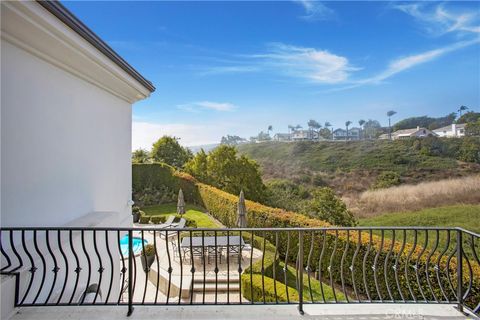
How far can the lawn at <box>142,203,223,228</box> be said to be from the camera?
13902 mm

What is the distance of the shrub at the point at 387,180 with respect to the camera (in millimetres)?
24044

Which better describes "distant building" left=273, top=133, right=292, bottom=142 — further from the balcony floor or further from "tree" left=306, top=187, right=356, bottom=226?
the balcony floor

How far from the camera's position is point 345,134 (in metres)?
35.3

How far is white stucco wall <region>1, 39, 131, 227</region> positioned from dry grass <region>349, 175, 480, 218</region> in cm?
1917

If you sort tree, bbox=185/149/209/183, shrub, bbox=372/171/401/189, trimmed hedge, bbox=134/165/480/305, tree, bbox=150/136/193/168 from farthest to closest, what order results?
tree, bbox=150/136/193/168 < shrub, bbox=372/171/401/189 < tree, bbox=185/149/209/183 < trimmed hedge, bbox=134/165/480/305

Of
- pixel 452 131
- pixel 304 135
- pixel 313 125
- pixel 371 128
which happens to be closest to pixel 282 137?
pixel 304 135

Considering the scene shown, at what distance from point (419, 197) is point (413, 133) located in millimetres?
11808

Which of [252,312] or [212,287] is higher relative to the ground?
[252,312]

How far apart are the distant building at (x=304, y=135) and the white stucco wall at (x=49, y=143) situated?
3446 centimetres

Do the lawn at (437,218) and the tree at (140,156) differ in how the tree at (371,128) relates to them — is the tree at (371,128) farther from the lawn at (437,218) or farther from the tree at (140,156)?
the tree at (140,156)

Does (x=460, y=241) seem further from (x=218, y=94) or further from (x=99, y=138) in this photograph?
(x=218, y=94)

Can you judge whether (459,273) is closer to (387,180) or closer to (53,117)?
(53,117)

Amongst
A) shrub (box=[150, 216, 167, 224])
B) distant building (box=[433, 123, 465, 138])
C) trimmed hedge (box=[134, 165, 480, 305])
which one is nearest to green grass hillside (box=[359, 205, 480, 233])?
trimmed hedge (box=[134, 165, 480, 305])

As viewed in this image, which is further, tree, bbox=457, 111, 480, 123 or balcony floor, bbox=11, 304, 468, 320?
tree, bbox=457, 111, 480, 123
